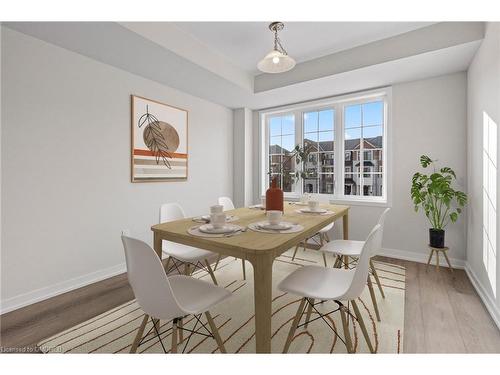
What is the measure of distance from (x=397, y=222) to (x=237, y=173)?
258 centimetres

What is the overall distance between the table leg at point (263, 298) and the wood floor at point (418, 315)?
38.6 inches

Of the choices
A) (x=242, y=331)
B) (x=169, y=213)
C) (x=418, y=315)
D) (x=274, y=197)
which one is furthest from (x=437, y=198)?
(x=169, y=213)

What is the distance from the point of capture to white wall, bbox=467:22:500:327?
1.89m

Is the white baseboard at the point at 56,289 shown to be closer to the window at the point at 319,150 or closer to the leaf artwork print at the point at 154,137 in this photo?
the leaf artwork print at the point at 154,137

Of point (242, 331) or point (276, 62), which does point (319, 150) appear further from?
point (242, 331)

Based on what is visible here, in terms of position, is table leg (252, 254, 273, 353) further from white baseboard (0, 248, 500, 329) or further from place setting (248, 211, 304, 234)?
white baseboard (0, 248, 500, 329)

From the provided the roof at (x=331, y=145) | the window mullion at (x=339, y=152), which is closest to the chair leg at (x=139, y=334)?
the window mullion at (x=339, y=152)

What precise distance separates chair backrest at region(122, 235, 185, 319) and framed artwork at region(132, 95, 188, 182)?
200cm

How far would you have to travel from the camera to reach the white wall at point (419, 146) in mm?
2881

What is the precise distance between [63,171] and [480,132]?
155 inches

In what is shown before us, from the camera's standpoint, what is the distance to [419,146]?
3.09 meters

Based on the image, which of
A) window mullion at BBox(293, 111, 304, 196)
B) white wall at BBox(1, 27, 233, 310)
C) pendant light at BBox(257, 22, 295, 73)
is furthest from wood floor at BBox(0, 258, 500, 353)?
pendant light at BBox(257, 22, 295, 73)

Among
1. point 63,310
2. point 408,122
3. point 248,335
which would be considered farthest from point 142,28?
point 408,122

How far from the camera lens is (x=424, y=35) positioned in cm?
243
